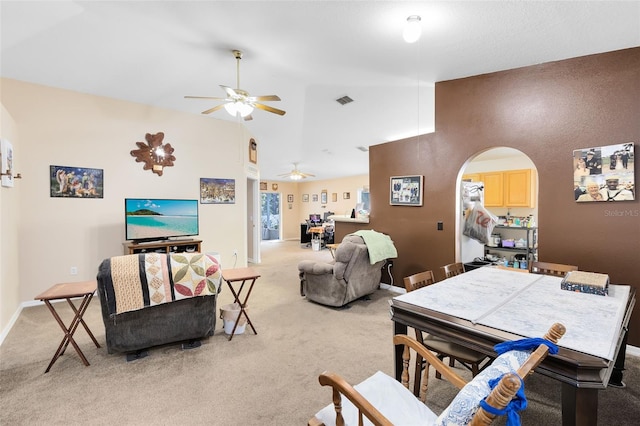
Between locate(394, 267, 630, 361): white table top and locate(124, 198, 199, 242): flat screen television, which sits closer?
locate(394, 267, 630, 361): white table top

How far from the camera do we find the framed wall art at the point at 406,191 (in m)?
4.12

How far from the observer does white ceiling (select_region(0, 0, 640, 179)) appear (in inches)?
92.4

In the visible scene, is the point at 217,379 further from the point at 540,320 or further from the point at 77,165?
the point at 77,165

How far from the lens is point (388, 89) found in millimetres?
4062

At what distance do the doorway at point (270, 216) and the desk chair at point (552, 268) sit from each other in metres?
9.37

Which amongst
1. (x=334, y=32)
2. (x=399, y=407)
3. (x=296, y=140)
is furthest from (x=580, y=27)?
(x=296, y=140)

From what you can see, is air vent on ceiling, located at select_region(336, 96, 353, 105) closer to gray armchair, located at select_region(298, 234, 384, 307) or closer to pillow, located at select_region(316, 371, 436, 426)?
gray armchair, located at select_region(298, 234, 384, 307)

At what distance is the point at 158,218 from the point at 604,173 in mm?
5317

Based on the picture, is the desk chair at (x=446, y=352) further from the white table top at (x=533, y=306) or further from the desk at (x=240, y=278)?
the desk at (x=240, y=278)

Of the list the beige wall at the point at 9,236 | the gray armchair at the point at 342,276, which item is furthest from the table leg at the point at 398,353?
the beige wall at the point at 9,236

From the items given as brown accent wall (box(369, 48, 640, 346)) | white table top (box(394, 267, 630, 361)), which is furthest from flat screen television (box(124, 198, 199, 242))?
white table top (box(394, 267, 630, 361))

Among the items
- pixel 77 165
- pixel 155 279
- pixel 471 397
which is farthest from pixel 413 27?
pixel 77 165

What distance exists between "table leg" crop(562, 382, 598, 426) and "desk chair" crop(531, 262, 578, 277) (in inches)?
72.2

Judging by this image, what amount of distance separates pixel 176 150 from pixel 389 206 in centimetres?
360
